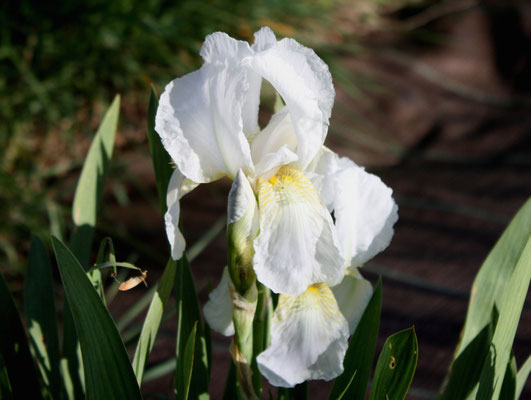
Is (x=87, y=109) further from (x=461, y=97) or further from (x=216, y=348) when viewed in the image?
(x=461, y=97)

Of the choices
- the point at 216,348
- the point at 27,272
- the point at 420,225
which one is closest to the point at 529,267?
the point at 27,272

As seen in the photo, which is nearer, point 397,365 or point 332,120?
point 397,365

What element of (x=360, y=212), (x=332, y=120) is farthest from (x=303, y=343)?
(x=332, y=120)

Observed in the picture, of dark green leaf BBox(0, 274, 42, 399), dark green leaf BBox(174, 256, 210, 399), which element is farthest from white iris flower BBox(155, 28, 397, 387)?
dark green leaf BBox(0, 274, 42, 399)

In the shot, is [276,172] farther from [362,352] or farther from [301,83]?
[362,352]

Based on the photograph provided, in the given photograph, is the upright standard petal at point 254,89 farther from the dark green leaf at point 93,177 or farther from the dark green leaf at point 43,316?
the dark green leaf at point 43,316

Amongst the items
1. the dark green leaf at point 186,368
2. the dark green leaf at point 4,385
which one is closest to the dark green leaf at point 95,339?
the dark green leaf at point 186,368
